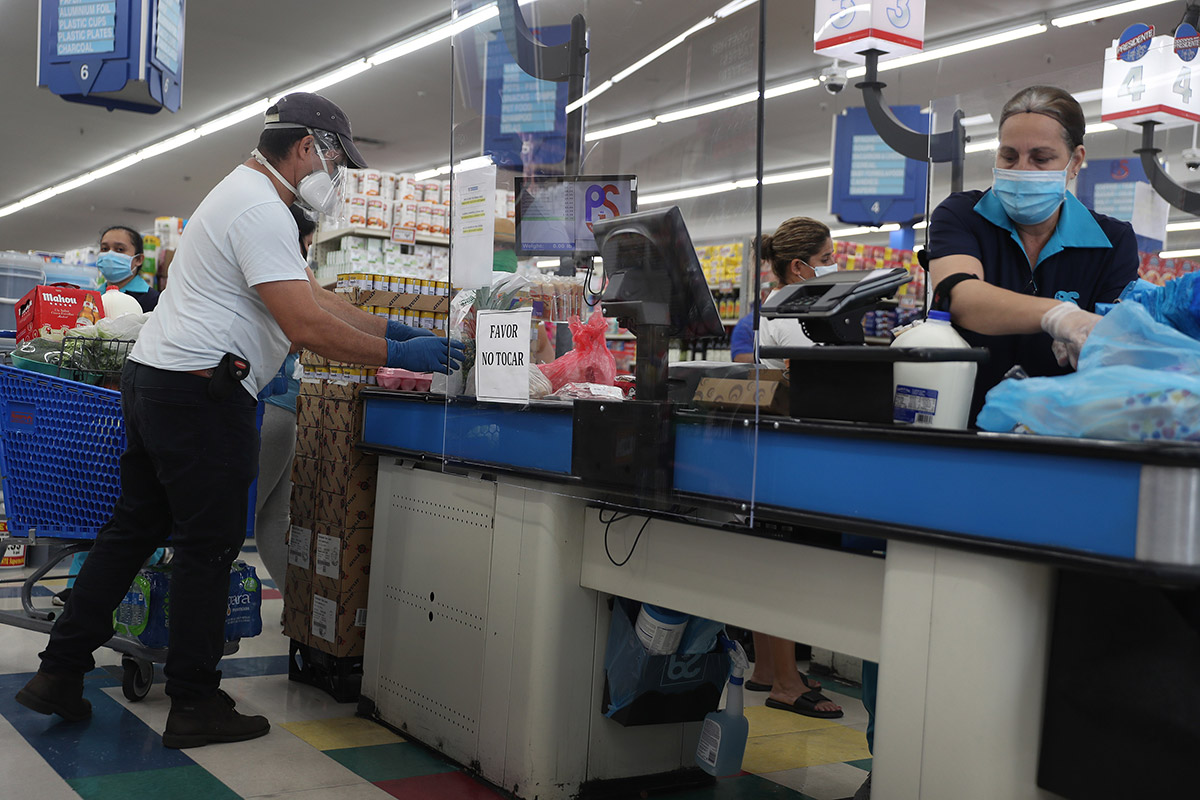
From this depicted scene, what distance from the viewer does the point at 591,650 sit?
7.95ft

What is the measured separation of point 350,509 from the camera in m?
3.16

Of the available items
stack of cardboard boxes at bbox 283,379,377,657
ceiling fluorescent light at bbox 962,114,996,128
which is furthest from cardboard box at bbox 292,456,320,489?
ceiling fluorescent light at bbox 962,114,996,128

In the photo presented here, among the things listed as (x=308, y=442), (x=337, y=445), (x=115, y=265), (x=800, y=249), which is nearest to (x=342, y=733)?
(x=337, y=445)

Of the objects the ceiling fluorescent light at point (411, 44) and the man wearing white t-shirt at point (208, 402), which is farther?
the ceiling fluorescent light at point (411, 44)

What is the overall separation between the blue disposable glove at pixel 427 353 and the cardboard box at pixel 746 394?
3.03ft

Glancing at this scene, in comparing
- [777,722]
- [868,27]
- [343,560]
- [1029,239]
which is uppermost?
[868,27]

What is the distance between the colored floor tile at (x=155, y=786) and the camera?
228 centimetres

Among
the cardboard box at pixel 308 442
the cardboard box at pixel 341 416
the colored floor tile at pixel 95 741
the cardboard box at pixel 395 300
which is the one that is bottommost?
the colored floor tile at pixel 95 741

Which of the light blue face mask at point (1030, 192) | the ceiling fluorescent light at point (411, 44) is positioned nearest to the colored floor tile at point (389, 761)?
the light blue face mask at point (1030, 192)

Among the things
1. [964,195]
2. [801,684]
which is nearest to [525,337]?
[964,195]

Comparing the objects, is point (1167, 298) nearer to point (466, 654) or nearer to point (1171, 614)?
point (1171, 614)

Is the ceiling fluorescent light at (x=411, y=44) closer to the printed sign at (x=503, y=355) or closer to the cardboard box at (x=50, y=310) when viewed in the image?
the cardboard box at (x=50, y=310)

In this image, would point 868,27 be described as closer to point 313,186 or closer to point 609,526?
point 313,186

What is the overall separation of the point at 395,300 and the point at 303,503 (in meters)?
0.82
